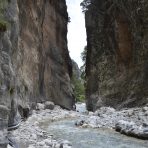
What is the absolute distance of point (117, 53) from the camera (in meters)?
39.5

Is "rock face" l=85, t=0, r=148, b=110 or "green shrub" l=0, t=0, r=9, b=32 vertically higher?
"rock face" l=85, t=0, r=148, b=110

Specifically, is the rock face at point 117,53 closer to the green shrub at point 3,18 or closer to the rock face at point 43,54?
the rock face at point 43,54

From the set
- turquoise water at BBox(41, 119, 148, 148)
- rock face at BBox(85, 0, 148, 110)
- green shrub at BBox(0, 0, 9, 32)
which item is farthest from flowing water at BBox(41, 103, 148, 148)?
rock face at BBox(85, 0, 148, 110)

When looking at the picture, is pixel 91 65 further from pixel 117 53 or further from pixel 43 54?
pixel 43 54

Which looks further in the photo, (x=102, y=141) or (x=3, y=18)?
(x=102, y=141)

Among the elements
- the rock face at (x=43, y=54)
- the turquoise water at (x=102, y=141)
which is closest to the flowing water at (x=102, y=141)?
the turquoise water at (x=102, y=141)

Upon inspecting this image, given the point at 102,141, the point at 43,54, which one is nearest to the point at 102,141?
the point at 102,141

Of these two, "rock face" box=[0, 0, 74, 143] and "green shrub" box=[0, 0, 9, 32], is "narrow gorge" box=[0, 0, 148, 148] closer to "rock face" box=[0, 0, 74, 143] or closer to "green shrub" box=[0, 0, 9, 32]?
"rock face" box=[0, 0, 74, 143]

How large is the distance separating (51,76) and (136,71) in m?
11.2

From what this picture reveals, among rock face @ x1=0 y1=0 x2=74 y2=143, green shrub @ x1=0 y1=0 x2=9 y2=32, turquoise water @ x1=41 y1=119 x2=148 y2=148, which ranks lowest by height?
turquoise water @ x1=41 y1=119 x2=148 y2=148

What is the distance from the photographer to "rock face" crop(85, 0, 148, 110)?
111 feet

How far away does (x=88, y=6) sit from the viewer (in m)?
47.2

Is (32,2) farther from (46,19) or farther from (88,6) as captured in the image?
(88,6)

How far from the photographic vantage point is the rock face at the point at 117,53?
33.8m
